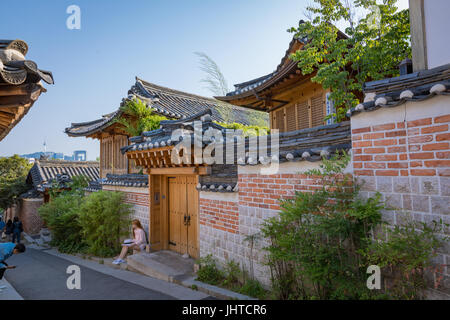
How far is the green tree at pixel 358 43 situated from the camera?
5066 mm

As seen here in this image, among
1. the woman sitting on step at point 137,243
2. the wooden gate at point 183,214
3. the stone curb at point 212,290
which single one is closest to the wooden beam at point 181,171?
→ the wooden gate at point 183,214

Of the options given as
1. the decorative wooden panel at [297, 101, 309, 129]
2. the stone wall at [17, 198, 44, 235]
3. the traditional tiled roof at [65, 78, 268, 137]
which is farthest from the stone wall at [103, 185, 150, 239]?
the stone wall at [17, 198, 44, 235]

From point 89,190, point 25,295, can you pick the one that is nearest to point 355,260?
point 25,295

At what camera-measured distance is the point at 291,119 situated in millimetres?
8367

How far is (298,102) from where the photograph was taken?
26.2 feet

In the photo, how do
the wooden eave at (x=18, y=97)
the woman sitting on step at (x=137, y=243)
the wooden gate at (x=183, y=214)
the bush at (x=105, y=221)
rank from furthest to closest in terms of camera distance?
the bush at (x=105, y=221) < the woman sitting on step at (x=137, y=243) < the wooden gate at (x=183, y=214) < the wooden eave at (x=18, y=97)

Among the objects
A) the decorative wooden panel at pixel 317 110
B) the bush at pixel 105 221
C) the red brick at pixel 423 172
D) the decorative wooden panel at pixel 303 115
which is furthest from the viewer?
the bush at pixel 105 221

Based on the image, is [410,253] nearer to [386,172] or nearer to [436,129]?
[386,172]

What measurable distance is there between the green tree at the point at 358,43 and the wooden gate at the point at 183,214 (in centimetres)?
390

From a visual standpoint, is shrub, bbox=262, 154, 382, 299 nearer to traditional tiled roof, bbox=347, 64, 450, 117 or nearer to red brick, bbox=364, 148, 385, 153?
red brick, bbox=364, 148, 385, 153

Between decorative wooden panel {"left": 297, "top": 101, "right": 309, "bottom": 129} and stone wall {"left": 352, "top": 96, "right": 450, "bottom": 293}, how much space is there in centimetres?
463

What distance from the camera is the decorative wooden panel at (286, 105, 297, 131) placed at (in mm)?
8237

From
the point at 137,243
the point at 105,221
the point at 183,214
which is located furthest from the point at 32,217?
the point at 183,214

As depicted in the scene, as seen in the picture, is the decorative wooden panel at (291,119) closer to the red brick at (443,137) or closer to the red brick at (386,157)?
the red brick at (386,157)
